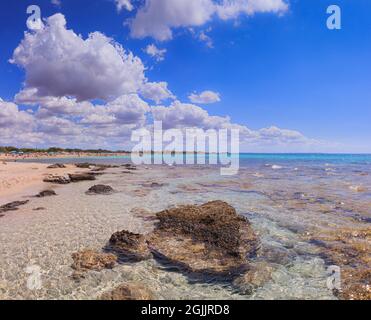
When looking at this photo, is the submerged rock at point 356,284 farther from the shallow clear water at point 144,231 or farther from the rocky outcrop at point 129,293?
the rocky outcrop at point 129,293

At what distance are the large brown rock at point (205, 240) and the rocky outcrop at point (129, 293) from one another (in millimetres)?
1926

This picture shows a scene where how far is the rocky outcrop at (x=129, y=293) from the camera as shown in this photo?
7.21 metres

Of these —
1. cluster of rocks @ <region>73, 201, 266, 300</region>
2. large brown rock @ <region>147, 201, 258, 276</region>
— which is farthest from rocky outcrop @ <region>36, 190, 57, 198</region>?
cluster of rocks @ <region>73, 201, 266, 300</region>

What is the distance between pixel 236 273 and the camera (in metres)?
8.60

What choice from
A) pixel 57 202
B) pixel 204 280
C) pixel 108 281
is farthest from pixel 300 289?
pixel 57 202

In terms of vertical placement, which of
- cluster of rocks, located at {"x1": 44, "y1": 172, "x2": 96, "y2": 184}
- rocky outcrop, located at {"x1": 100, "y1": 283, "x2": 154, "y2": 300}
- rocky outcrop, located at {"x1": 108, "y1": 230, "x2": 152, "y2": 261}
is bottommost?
rocky outcrop, located at {"x1": 100, "y1": 283, "x2": 154, "y2": 300}

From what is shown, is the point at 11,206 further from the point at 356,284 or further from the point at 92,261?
the point at 356,284

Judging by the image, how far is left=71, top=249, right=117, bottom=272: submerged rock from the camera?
8961 millimetres

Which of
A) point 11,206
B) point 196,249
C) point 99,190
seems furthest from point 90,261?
point 99,190

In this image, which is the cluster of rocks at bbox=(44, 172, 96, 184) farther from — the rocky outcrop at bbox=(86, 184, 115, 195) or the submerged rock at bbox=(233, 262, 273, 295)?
the submerged rock at bbox=(233, 262, 273, 295)

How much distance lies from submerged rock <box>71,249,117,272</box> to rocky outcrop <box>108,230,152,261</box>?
26.0 inches

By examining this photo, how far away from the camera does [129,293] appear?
7.31 meters

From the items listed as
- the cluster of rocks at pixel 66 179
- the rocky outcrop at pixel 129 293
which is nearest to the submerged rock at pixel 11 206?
the rocky outcrop at pixel 129 293

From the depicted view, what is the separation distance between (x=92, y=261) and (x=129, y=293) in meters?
2.55
